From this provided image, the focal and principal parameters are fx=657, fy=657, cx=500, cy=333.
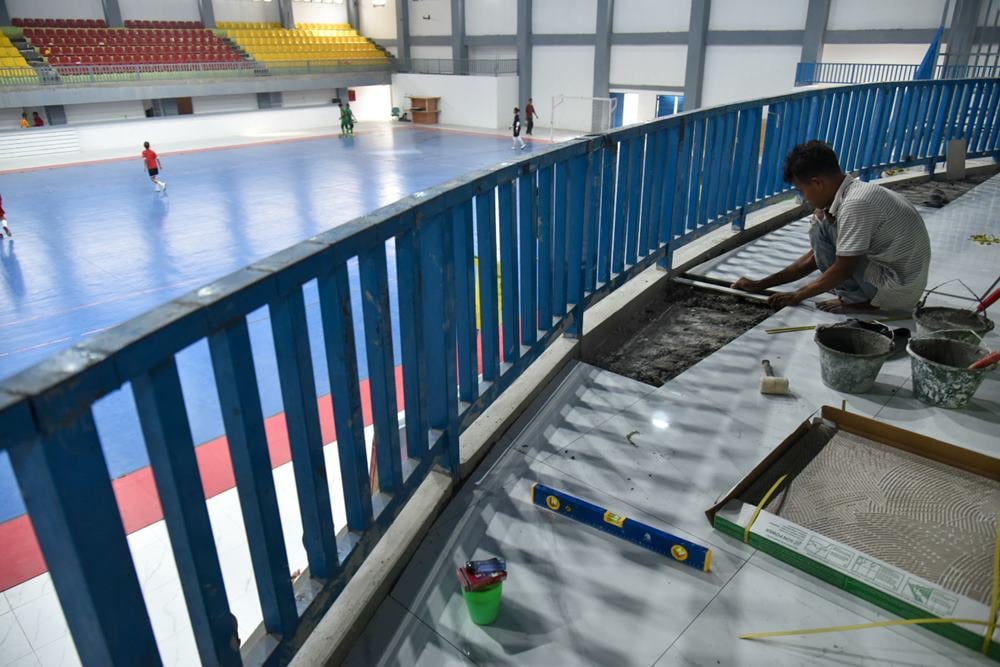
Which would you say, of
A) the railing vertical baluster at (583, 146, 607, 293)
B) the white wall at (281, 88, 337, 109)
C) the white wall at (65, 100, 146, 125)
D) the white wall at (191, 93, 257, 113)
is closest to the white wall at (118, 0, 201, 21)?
the white wall at (191, 93, 257, 113)

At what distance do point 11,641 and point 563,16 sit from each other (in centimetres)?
2896

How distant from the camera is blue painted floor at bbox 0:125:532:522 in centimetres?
708

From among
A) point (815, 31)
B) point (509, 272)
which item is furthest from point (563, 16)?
point (509, 272)

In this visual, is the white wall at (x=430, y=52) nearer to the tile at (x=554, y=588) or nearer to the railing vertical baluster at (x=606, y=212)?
the railing vertical baluster at (x=606, y=212)

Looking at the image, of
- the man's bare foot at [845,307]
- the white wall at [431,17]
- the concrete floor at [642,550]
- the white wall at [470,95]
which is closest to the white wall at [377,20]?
the white wall at [431,17]

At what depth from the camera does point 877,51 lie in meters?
19.9

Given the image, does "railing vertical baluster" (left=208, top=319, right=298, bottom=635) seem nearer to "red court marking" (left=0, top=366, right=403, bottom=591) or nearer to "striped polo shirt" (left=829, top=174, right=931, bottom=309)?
"red court marking" (left=0, top=366, right=403, bottom=591)

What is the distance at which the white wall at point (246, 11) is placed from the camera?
32219 mm

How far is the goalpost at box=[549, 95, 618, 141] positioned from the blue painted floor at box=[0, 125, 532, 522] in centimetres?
504

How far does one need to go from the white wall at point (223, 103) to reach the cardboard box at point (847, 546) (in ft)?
102

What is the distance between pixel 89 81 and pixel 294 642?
2763 centimetres

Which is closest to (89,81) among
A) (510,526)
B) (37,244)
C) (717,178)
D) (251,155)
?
(251,155)

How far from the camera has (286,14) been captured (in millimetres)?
33844

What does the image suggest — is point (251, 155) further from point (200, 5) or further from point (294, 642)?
point (294, 642)
